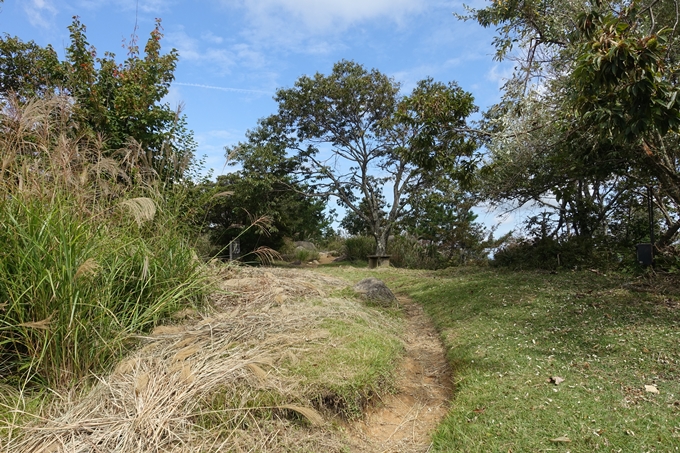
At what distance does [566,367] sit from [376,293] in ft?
11.6

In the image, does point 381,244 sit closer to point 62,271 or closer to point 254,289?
point 254,289

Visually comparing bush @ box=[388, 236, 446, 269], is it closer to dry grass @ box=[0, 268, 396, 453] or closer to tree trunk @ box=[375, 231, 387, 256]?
tree trunk @ box=[375, 231, 387, 256]

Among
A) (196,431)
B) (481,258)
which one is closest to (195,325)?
(196,431)

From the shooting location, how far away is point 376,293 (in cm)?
690

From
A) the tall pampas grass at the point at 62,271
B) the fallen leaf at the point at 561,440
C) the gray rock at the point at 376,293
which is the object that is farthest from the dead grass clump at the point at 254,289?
the fallen leaf at the point at 561,440

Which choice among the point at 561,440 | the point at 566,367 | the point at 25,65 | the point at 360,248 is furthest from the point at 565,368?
the point at 360,248

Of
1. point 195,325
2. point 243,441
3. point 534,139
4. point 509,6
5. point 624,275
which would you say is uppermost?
point 509,6

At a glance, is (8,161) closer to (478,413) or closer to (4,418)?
(4,418)

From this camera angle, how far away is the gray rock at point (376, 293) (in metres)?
6.78

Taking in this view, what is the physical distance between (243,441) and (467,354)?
8.67 feet

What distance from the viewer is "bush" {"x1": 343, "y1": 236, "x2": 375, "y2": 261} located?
57.2 ft

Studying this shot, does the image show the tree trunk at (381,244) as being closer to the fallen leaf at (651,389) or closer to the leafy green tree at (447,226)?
the leafy green tree at (447,226)

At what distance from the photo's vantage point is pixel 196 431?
251 cm

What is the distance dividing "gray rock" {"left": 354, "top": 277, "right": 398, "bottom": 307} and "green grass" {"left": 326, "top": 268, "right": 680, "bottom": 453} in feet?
2.53
